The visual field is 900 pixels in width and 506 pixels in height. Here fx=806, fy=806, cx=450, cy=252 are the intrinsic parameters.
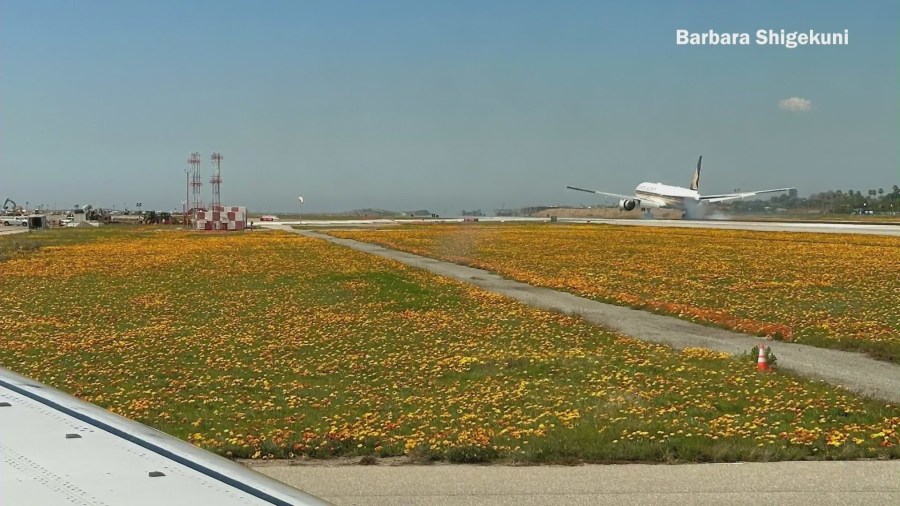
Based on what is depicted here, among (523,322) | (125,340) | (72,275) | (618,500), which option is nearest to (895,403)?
(618,500)

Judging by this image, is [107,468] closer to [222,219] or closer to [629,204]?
[222,219]

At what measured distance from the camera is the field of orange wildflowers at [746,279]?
1539 centimetres

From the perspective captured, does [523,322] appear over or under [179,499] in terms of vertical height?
under

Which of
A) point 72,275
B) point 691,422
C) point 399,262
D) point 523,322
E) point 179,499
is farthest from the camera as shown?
point 399,262

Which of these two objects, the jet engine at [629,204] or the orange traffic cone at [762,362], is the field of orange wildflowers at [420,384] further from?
the jet engine at [629,204]

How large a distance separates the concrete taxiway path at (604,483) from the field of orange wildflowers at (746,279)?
6.35 metres

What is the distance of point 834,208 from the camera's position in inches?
5177

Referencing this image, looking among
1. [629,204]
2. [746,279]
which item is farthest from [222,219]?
[746,279]

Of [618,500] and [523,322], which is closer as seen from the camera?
[618,500]

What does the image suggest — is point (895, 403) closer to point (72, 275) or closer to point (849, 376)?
point (849, 376)

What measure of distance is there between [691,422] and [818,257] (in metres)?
29.2

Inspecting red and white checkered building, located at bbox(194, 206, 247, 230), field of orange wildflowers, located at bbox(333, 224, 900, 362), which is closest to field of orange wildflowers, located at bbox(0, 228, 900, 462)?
field of orange wildflowers, located at bbox(333, 224, 900, 362)

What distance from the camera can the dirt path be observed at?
10.6 meters

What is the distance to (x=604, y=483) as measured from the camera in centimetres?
649
